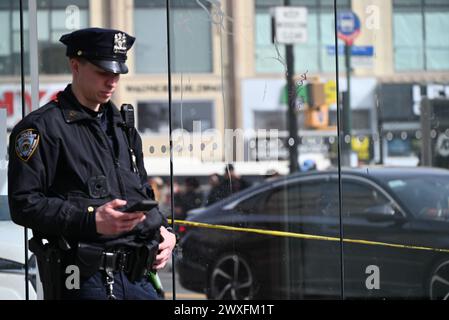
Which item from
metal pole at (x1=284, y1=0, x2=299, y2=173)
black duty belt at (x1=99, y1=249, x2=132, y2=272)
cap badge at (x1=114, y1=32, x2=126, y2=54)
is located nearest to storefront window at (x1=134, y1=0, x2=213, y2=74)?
metal pole at (x1=284, y1=0, x2=299, y2=173)

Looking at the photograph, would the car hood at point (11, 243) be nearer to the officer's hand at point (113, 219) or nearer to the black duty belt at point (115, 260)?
the black duty belt at point (115, 260)

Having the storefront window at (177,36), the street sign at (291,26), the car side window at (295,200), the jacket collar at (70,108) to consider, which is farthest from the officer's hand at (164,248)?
the street sign at (291,26)

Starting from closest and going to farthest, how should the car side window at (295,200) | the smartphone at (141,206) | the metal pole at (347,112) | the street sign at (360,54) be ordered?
the smartphone at (141,206) < the car side window at (295,200) < the street sign at (360,54) < the metal pole at (347,112)

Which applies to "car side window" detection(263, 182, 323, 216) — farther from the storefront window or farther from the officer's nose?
the officer's nose

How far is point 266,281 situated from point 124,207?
11.0 feet

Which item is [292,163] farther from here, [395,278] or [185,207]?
[395,278]

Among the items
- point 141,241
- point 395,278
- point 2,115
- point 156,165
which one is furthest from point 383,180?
point 141,241

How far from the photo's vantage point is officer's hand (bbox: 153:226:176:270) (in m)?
2.87

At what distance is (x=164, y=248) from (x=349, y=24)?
11.1ft

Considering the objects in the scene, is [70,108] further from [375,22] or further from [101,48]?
[375,22]

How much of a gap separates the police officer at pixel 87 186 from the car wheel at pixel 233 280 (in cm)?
274

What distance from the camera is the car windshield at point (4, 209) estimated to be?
3.81 meters

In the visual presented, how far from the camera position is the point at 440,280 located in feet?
14.6

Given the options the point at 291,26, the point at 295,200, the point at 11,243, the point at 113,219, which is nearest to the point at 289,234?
the point at 295,200
